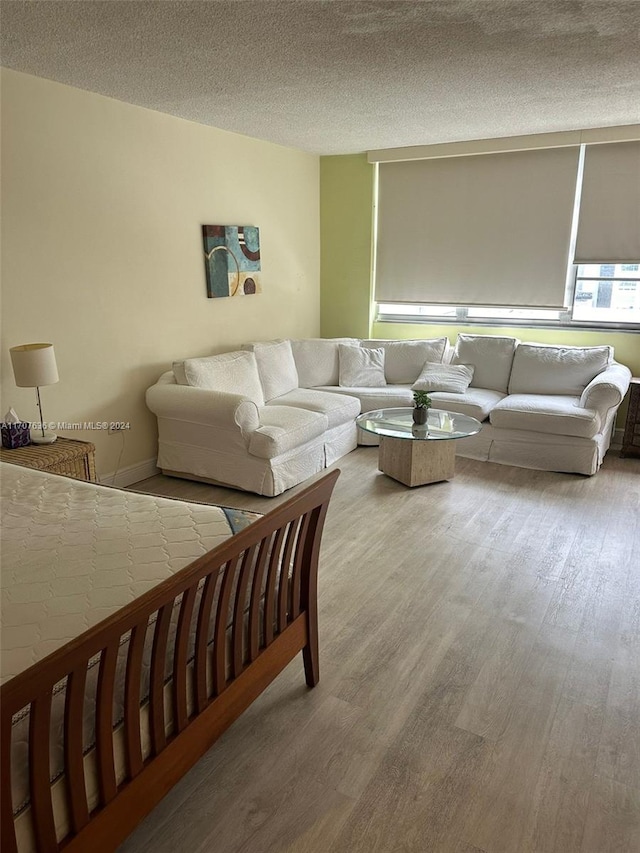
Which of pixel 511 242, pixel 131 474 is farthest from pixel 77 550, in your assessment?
pixel 511 242

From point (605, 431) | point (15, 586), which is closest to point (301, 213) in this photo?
point (605, 431)

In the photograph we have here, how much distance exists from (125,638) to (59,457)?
1936 millimetres

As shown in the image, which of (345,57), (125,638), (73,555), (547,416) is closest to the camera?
(125,638)

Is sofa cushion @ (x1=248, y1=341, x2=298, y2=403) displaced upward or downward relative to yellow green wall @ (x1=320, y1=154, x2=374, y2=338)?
downward

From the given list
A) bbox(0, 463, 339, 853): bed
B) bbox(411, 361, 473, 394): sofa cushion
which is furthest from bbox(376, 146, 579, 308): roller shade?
bbox(0, 463, 339, 853): bed

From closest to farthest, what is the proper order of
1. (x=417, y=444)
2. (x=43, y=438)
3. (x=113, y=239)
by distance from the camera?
(x=43, y=438) → (x=113, y=239) → (x=417, y=444)

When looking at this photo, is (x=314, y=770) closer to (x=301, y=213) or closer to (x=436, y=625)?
(x=436, y=625)

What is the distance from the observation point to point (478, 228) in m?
5.40

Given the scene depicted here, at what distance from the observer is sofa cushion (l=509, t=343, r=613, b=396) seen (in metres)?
4.82

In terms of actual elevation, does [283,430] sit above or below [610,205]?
below

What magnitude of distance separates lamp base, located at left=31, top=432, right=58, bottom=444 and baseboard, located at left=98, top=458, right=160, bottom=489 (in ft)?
2.20

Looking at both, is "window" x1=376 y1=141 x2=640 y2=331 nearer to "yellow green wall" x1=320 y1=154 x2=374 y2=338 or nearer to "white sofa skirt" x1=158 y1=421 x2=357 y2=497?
"yellow green wall" x1=320 y1=154 x2=374 y2=338

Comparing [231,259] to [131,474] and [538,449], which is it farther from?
[538,449]

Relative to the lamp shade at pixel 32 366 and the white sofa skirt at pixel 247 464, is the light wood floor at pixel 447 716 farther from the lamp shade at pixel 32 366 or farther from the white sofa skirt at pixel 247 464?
the lamp shade at pixel 32 366
